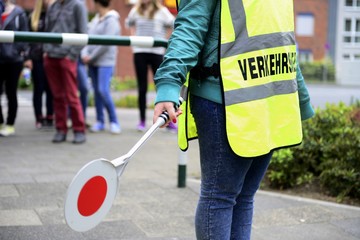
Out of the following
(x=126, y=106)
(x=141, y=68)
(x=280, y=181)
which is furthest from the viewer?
(x=126, y=106)

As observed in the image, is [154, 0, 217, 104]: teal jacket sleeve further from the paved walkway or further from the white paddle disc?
the paved walkway

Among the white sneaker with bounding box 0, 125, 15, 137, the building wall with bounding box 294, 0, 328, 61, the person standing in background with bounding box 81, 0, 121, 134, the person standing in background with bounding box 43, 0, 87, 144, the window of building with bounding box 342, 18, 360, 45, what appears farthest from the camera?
the window of building with bounding box 342, 18, 360, 45

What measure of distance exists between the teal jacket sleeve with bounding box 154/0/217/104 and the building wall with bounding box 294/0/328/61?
4343 centimetres

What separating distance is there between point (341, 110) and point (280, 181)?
1069mm

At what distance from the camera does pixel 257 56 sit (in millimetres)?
2451

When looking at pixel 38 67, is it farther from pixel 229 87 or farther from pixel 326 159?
pixel 229 87

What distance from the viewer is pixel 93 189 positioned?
7.70ft

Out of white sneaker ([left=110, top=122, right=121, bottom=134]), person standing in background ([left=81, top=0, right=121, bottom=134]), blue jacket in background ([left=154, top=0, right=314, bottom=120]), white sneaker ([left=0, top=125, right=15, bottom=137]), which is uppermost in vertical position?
blue jacket in background ([left=154, top=0, right=314, bottom=120])

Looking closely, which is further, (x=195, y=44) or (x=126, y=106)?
(x=126, y=106)

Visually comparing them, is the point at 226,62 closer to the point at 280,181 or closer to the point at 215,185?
the point at 215,185

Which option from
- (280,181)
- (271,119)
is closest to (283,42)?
(271,119)

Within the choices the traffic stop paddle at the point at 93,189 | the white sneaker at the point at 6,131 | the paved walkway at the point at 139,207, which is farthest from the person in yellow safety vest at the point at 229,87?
the white sneaker at the point at 6,131

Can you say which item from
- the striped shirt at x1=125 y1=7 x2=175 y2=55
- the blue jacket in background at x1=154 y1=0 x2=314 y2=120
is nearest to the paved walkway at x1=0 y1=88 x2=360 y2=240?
the blue jacket in background at x1=154 y1=0 x2=314 y2=120

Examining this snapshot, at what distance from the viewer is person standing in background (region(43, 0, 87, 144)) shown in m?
6.77
